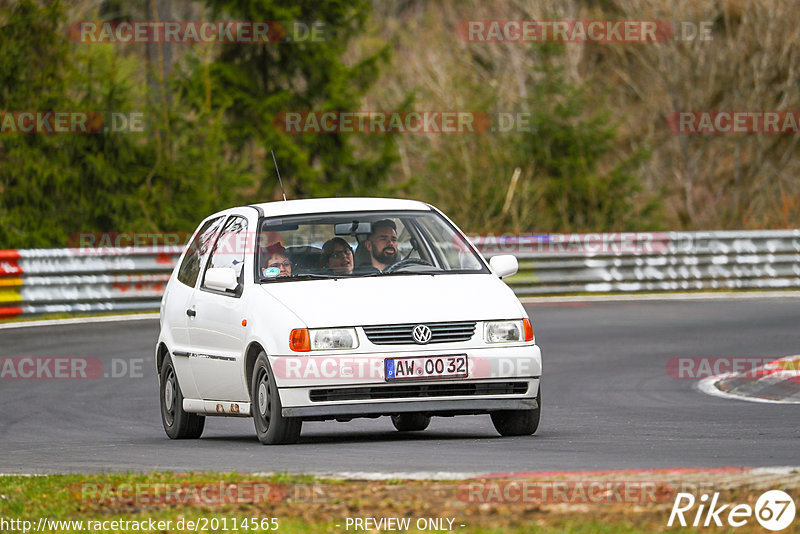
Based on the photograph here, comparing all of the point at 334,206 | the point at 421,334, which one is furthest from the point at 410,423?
the point at 421,334

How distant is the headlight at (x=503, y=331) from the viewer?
32.3 ft

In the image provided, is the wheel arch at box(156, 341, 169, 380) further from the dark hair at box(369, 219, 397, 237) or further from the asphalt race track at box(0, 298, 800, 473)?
the dark hair at box(369, 219, 397, 237)

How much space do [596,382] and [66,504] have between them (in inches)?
347

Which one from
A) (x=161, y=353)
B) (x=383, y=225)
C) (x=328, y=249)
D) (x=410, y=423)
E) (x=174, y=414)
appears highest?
(x=383, y=225)

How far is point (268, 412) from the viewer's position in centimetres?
1002

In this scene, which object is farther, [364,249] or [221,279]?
[364,249]

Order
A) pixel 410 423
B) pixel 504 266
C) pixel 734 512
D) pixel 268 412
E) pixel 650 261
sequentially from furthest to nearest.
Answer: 1. pixel 650 261
2. pixel 410 423
3. pixel 504 266
4. pixel 268 412
5. pixel 734 512

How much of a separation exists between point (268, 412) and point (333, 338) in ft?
2.40

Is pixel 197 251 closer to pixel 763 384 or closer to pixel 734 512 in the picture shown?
pixel 763 384

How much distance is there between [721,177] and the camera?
1684 inches

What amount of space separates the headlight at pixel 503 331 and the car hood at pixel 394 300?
48 mm

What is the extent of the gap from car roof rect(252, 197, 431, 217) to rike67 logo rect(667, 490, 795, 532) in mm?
5046

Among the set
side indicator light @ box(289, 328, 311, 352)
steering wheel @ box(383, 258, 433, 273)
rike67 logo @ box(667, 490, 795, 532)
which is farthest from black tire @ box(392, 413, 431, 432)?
rike67 logo @ box(667, 490, 795, 532)

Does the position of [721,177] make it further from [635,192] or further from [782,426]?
[782,426]
